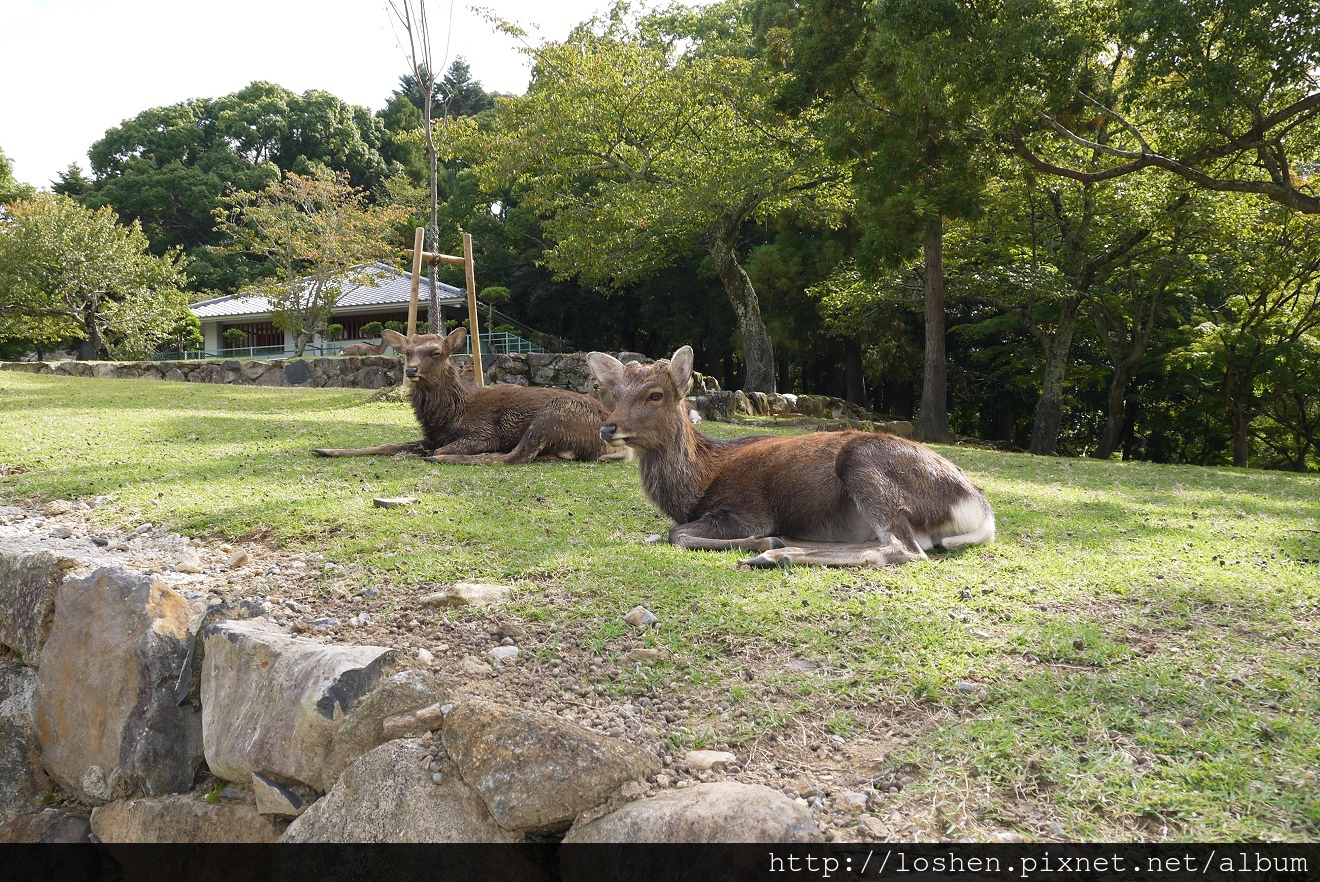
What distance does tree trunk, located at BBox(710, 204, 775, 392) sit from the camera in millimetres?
21406

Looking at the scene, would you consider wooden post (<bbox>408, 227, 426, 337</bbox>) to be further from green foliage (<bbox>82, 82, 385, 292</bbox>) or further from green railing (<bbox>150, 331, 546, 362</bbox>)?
green foliage (<bbox>82, 82, 385, 292</bbox>)

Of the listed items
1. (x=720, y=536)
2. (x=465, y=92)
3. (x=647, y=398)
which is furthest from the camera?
(x=465, y=92)

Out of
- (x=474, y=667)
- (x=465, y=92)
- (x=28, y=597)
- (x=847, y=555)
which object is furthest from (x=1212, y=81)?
(x=465, y=92)

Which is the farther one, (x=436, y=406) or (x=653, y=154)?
(x=653, y=154)

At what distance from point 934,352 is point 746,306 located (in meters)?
6.16

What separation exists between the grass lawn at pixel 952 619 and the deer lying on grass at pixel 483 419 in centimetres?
63

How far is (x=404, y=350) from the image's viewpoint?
862cm

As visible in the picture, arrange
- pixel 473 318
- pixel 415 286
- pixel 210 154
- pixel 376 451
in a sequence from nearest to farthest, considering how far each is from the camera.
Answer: pixel 376 451 → pixel 415 286 → pixel 473 318 → pixel 210 154

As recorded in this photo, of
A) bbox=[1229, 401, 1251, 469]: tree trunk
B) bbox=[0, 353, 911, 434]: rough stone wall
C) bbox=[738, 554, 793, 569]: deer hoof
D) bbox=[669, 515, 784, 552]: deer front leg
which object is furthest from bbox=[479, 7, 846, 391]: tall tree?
bbox=[738, 554, 793, 569]: deer hoof

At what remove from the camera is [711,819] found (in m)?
2.31

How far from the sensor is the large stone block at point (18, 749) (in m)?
4.59

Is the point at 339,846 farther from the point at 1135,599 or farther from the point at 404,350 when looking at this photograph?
the point at 404,350

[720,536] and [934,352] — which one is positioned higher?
[934,352]

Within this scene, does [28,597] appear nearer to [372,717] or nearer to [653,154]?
[372,717]
